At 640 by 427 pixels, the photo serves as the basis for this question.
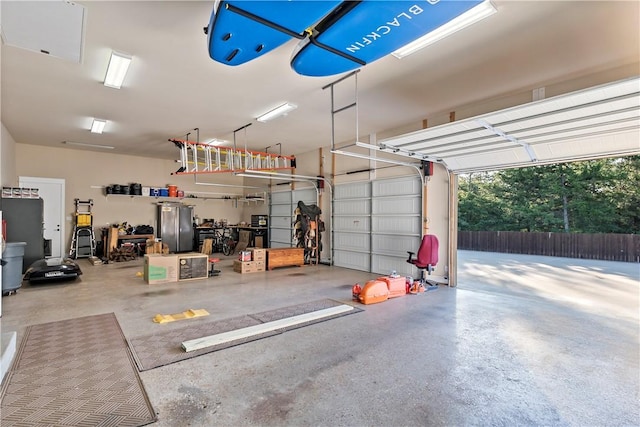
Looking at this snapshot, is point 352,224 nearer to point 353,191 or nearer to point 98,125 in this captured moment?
point 353,191

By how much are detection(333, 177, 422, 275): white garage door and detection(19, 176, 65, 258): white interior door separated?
8.92 metres

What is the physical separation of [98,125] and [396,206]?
756cm

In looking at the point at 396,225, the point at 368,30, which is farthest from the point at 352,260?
the point at 368,30


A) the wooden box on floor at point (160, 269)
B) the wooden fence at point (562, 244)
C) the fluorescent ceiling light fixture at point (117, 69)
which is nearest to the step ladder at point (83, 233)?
the wooden box on floor at point (160, 269)

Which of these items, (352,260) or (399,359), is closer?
(399,359)

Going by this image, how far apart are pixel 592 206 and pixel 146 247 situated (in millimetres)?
20998

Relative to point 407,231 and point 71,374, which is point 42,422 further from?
point 407,231

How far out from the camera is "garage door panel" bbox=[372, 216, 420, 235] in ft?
24.0

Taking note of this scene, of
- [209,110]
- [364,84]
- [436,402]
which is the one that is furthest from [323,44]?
[209,110]

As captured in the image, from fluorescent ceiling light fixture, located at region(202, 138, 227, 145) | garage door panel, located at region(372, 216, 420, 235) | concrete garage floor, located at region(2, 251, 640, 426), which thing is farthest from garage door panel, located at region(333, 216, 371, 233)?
fluorescent ceiling light fixture, located at region(202, 138, 227, 145)

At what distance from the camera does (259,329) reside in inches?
151

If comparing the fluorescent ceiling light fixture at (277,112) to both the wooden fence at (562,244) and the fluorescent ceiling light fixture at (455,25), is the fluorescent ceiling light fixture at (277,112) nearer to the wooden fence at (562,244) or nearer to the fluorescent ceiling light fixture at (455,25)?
the fluorescent ceiling light fixture at (455,25)

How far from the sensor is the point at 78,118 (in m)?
6.78

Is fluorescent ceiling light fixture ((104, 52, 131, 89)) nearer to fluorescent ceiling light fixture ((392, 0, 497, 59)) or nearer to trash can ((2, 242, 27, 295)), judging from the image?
trash can ((2, 242, 27, 295))
